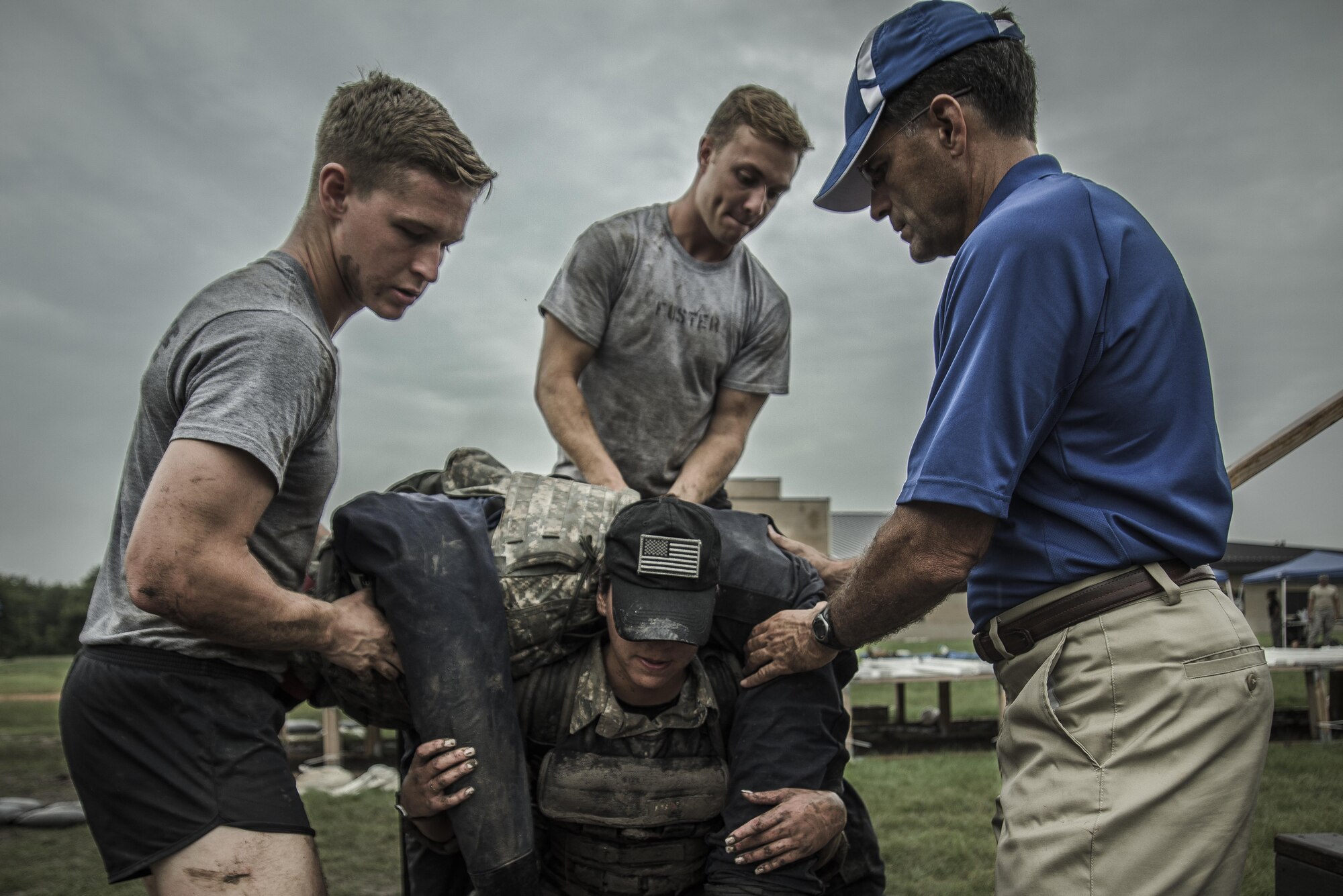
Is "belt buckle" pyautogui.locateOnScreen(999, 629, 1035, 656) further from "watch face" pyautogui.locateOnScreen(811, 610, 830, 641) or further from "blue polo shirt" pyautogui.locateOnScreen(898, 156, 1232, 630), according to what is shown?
"watch face" pyautogui.locateOnScreen(811, 610, 830, 641)

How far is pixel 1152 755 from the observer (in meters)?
1.61

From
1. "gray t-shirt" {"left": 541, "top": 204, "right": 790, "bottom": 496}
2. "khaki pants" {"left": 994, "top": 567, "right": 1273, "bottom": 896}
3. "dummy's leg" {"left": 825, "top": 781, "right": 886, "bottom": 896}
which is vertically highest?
"gray t-shirt" {"left": 541, "top": 204, "right": 790, "bottom": 496}

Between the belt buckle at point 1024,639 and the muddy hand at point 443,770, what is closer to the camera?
the belt buckle at point 1024,639

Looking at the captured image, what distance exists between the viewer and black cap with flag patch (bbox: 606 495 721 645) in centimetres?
260

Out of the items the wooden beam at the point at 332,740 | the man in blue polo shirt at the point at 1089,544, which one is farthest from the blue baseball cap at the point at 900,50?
the wooden beam at the point at 332,740

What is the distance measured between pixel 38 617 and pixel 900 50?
3490cm

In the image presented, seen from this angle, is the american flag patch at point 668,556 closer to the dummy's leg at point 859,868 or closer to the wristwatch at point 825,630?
the wristwatch at point 825,630

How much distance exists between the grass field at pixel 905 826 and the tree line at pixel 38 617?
922 inches

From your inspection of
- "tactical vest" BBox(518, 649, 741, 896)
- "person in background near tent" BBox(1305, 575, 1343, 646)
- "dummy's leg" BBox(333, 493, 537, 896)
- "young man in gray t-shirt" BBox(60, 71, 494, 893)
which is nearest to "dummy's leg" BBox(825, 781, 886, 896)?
"tactical vest" BBox(518, 649, 741, 896)

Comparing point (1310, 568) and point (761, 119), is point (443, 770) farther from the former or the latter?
point (1310, 568)

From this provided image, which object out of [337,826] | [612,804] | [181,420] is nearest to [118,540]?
[181,420]

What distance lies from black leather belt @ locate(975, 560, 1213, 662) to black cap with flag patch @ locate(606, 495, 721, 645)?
1010 millimetres

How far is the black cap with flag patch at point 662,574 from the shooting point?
2598 millimetres

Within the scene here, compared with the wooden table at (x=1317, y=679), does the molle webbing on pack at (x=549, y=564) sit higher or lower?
higher
